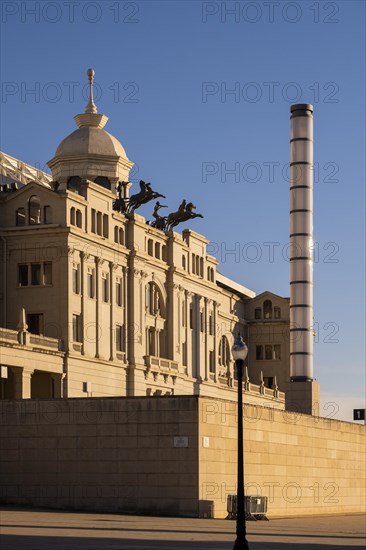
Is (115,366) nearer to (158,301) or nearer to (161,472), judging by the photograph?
(158,301)

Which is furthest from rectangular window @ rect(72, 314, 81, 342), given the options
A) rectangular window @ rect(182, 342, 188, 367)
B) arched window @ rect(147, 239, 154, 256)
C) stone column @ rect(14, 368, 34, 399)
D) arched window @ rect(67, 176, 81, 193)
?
rectangular window @ rect(182, 342, 188, 367)

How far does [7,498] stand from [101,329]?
3612 centimetres

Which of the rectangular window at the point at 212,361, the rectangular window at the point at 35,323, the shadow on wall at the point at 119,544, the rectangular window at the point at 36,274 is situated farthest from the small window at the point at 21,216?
the shadow on wall at the point at 119,544

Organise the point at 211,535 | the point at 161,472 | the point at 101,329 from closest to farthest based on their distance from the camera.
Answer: the point at 211,535 → the point at 161,472 → the point at 101,329

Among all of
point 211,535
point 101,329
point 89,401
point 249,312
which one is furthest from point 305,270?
point 249,312

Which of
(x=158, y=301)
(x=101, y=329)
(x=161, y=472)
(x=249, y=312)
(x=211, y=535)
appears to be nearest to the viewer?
(x=211, y=535)

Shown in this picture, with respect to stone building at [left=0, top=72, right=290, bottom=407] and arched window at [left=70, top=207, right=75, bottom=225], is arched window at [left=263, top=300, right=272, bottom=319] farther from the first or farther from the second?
arched window at [left=70, top=207, right=75, bottom=225]

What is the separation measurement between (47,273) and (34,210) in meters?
5.12

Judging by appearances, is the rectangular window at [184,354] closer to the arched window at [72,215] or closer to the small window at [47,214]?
the arched window at [72,215]

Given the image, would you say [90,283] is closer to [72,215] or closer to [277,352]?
[72,215]

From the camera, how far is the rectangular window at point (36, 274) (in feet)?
292

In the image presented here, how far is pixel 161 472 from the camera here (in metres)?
55.3

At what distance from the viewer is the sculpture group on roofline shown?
103062 millimetres

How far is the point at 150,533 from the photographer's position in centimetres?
4097
